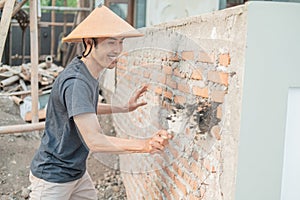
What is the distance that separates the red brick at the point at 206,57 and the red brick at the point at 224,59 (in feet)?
0.31

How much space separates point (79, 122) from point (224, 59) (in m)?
0.78

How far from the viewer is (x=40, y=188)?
2.32 m

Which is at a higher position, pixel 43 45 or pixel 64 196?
pixel 43 45

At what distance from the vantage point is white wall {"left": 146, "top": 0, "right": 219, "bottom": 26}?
5539mm

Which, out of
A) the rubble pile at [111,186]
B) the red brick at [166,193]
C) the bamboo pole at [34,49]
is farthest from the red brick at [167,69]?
the bamboo pole at [34,49]

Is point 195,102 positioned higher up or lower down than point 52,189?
higher up

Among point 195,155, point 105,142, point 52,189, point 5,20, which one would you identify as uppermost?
point 5,20

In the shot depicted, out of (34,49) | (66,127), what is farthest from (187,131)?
(34,49)

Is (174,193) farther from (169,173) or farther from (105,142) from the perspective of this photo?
(105,142)

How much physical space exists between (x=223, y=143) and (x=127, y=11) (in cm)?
533

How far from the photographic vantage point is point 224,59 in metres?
1.78

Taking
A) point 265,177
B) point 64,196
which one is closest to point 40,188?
point 64,196

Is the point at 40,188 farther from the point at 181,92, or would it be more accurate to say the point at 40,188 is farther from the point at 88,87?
the point at 181,92

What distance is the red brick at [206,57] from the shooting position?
1.93 m
